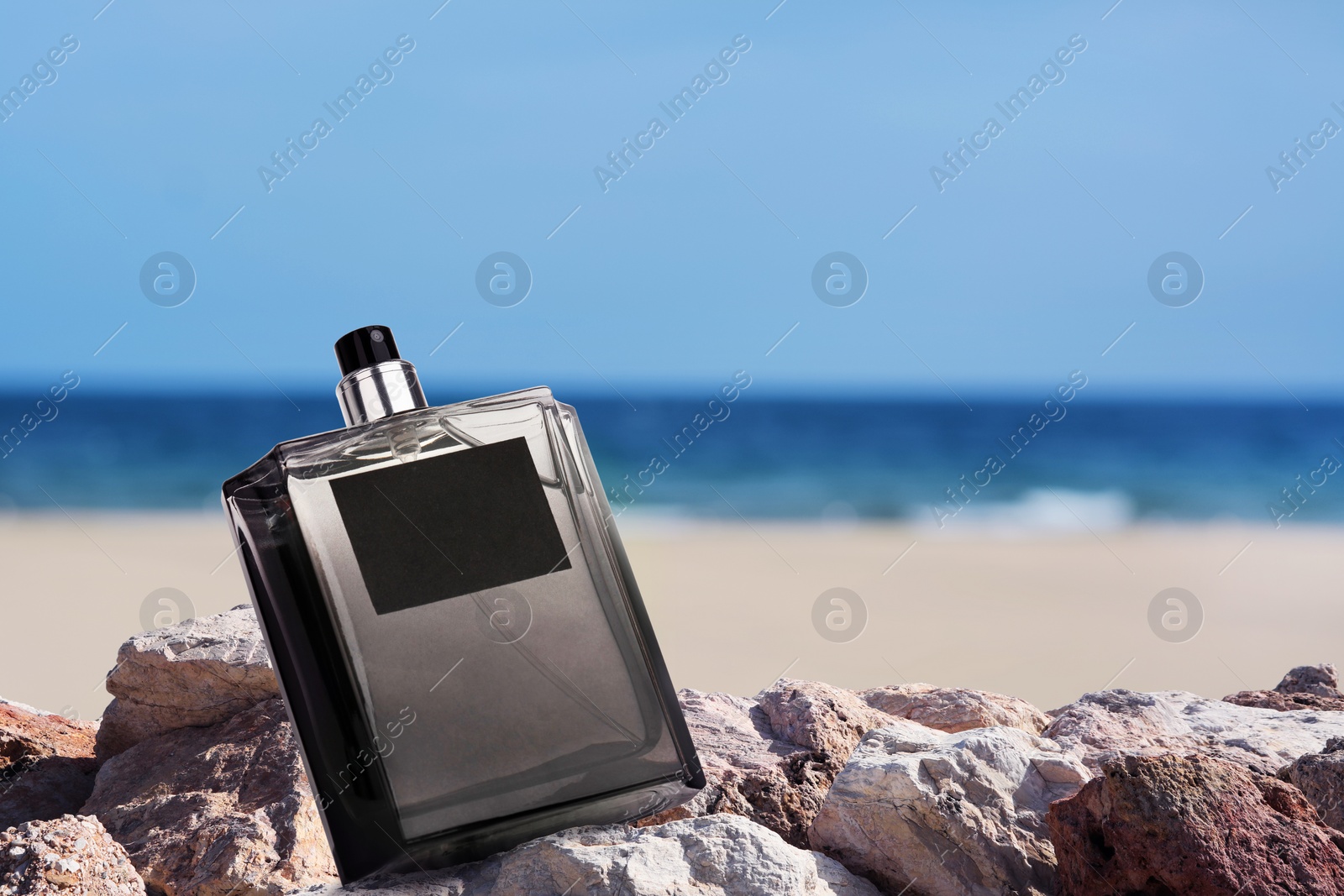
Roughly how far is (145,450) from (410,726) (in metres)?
11.0

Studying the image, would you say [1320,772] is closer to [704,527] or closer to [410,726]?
[410,726]

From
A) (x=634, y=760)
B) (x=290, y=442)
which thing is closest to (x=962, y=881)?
(x=634, y=760)

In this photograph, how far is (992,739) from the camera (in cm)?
122

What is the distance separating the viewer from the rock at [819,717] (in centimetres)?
167

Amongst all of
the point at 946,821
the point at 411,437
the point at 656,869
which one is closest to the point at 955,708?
the point at 946,821

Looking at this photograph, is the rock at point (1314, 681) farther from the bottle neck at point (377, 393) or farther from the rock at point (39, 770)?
the rock at point (39, 770)

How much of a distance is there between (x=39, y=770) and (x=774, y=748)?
1.31 meters

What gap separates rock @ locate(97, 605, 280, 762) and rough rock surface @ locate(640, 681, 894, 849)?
0.74 m

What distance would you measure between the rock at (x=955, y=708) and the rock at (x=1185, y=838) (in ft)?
2.47

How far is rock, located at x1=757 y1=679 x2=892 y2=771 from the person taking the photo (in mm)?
1666

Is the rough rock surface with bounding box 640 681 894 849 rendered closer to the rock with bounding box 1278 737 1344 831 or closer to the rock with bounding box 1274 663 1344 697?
the rock with bounding box 1278 737 1344 831

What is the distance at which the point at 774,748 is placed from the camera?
5.47 ft

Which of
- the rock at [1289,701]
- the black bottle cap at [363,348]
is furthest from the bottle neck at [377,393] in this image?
the rock at [1289,701]

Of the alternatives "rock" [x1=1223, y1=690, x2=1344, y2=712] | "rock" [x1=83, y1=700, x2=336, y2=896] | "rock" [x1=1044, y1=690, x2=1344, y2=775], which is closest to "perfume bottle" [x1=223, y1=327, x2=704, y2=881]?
"rock" [x1=83, y1=700, x2=336, y2=896]
